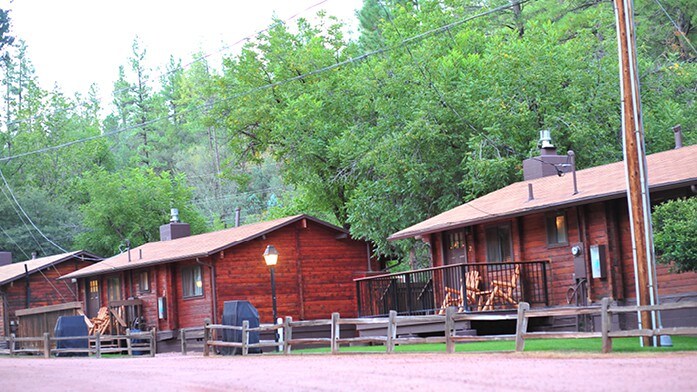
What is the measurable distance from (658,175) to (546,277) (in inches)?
179

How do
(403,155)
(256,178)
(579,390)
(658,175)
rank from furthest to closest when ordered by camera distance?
(256,178) < (403,155) < (658,175) < (579,390)

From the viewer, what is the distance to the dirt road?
1339 cm

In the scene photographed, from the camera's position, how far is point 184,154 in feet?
283

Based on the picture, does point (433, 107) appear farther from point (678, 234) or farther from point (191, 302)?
point (678, 234)

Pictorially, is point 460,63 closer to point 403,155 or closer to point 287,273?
point 403,155

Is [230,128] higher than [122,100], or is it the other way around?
[122,100]

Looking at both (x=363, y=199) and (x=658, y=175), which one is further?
(x=363, y=199)

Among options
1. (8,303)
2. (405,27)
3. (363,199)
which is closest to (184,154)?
(8,303)

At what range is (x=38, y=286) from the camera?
51094mm

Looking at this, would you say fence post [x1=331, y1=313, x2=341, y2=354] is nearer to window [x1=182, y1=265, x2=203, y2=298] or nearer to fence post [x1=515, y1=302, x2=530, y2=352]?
fence post [x1=515, y1=302, x2=530, y2=352]

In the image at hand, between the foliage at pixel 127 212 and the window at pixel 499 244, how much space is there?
35.1m

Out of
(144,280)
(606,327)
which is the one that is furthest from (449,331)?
(144,280)

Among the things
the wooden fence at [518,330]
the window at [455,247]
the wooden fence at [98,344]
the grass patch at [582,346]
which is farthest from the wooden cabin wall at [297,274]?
the grass patch at [582,346]

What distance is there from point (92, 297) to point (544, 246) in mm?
26997
